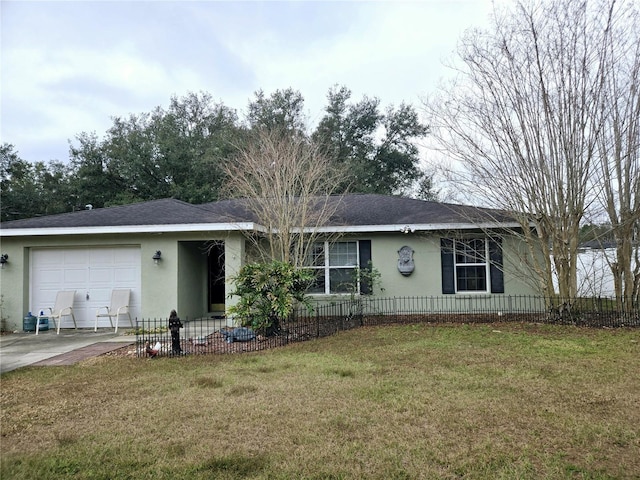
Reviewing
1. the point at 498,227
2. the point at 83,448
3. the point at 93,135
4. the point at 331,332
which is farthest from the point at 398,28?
the point at 93,135

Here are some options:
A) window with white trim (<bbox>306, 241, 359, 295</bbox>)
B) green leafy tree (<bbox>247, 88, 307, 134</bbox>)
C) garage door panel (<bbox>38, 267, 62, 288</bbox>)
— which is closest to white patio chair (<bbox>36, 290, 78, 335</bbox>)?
garage door panel (<bbox>38, 267, 62, 288</bbox>)

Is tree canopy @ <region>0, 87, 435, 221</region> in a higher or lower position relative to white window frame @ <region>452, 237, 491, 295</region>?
higher

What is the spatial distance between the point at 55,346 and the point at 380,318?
7.38 m

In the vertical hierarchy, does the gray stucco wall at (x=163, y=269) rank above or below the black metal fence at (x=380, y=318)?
above

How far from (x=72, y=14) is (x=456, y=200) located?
32.2ft

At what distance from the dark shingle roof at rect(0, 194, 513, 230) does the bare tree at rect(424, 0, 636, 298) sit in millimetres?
1133

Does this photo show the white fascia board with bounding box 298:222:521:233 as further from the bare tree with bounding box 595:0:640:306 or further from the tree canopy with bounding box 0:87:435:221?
the tree canopy with bounding box 0:87:435:221

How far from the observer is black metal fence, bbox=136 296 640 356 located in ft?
27.0

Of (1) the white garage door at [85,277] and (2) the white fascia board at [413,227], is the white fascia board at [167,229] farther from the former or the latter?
(1) the white garage door at [85,277]

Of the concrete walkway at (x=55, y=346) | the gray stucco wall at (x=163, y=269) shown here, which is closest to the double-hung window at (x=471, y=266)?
the gray stucco wall at (x=163, y=269)

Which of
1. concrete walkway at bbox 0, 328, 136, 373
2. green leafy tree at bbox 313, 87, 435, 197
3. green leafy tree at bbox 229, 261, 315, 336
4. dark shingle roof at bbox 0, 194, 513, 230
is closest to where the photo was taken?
concrete walkway at bbox 0, 328, 136, 373

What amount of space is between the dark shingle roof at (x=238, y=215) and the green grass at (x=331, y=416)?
4.70 meters

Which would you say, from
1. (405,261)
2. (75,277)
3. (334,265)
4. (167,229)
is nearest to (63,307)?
(75,277)

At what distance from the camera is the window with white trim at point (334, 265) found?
12227 mm
